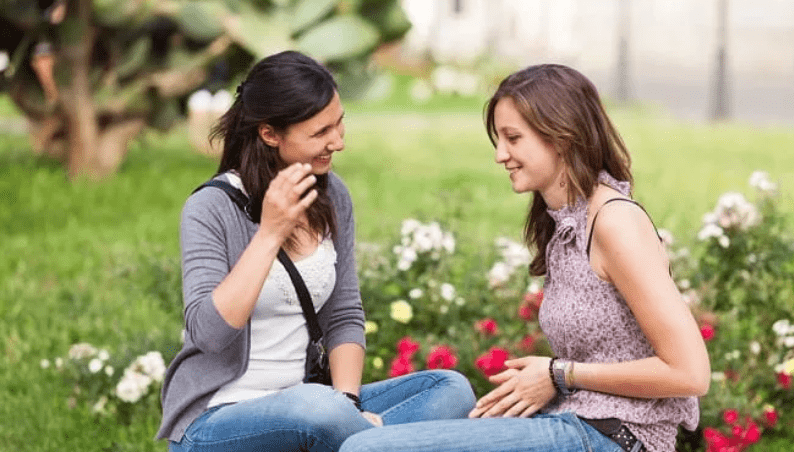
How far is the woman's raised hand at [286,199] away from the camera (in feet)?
9.52

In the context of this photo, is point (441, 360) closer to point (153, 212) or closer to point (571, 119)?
point (571, 119)

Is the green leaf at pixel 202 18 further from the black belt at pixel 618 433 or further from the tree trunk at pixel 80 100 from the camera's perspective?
the black belt at pixel 618 433

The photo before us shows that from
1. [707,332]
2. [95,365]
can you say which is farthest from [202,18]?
[707,332]

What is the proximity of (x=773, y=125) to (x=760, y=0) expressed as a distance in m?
11.5

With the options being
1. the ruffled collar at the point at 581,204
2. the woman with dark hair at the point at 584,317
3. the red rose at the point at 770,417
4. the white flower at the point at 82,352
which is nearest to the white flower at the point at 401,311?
the white flower at the point at 82,352

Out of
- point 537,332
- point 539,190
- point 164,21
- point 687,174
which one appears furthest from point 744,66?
point 539,190

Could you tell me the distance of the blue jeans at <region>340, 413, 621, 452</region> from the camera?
2732mm

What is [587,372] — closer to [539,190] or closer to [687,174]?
[539,190]

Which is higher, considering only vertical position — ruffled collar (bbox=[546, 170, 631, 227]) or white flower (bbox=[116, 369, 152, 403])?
ruffled collar (bbox=[546, 170, 631, 227])

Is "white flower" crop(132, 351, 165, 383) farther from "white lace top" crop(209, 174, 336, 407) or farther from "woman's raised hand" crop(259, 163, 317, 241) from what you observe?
"woman's raised hand" crop(259, 163, 317, 241)

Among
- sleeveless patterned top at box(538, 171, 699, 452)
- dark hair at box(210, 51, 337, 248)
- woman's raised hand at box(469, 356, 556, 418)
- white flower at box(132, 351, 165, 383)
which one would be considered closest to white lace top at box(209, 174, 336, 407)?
dark hair at box(210, 51, 337, 248)

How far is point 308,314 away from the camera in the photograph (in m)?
3.17

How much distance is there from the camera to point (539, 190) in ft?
9.82

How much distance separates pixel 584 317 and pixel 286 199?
0.71 meters
